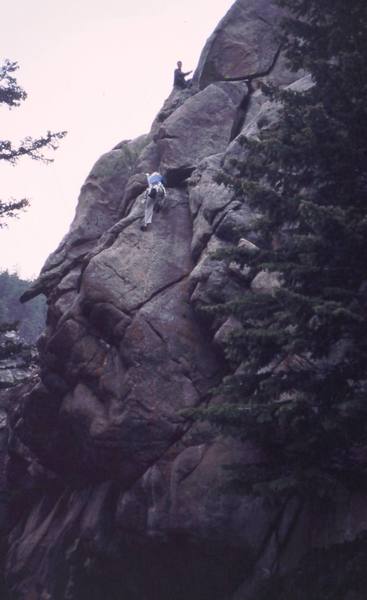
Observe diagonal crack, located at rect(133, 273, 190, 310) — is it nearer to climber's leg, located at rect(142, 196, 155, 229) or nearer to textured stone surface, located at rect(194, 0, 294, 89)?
climber's leg, located at rect(142, 196, 155, 229)

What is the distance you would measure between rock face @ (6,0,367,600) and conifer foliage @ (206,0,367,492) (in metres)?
1.10

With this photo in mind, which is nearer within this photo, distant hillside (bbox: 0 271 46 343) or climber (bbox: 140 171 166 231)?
climber (bbox: 140 171 166 231)

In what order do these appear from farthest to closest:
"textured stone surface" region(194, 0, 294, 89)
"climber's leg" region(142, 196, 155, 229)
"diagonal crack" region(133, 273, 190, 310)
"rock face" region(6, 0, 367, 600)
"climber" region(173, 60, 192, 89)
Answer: "climber" region(173, 60, 192, 89) < "textured stone surface" region(194, 0, 294, 89) < "climber's leg" region(142, 196, 155, 229) < "diagonal crack" region(133, 273, 190, 310) < "rock face" region(6, 0, 367, 600)

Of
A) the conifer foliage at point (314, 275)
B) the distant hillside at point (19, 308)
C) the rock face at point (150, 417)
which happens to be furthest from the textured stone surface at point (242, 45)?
the distant hillside at point (19, 308)

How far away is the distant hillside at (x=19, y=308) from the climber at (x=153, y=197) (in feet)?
114

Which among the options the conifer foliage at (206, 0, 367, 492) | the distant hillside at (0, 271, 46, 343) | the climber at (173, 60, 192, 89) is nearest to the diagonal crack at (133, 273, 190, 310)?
→ the conifer foliage at (206, 0, 367, 492)

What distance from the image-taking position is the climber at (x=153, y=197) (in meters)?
18.9

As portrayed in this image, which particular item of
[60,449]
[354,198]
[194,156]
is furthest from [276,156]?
[60,449]

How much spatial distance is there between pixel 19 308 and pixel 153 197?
39.4 metres

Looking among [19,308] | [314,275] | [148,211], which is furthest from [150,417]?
[19,308]

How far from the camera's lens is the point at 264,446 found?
42.3 feet

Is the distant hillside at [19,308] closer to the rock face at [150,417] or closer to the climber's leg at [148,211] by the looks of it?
the rock face at [150,417]

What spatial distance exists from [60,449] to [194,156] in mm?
11692

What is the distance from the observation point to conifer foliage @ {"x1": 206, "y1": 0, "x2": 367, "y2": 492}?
339 inches
